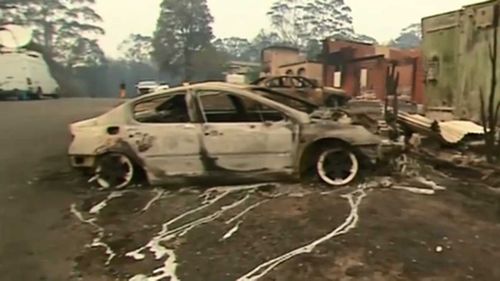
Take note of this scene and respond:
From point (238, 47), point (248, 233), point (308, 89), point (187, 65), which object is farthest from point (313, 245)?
point (238, 47)

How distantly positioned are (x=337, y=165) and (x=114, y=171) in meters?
2.93

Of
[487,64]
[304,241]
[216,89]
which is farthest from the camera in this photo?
[487,64]

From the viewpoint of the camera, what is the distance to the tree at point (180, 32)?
190ft

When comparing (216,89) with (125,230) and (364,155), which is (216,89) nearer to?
(364,155)

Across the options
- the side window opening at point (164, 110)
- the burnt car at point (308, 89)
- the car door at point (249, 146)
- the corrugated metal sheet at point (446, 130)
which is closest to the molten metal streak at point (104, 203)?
the side window opening at point (164, 110)

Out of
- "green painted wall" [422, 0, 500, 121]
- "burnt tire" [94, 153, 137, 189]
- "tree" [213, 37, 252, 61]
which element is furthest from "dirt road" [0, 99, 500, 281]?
"tree" [213, 37, 252, 61]

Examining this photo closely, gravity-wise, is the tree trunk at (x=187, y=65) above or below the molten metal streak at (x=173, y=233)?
above

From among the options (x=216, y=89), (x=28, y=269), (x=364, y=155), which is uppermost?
(x=216, y=89)

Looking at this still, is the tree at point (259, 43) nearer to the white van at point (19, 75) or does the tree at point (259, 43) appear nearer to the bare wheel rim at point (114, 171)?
the white van at point (19, 75)

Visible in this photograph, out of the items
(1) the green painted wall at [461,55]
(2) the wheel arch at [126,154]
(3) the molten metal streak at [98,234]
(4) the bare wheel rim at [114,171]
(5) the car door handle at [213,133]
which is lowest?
(3) the molten metal streak at [98,234]

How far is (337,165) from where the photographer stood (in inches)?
293

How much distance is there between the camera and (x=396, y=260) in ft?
15.4

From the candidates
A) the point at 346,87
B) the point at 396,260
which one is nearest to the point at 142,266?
the point at 396,260

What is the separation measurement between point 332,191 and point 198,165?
175cm
